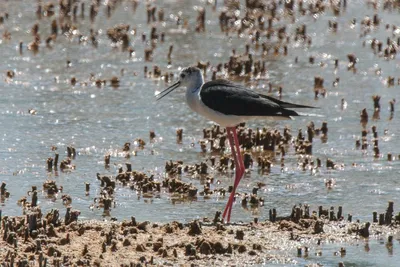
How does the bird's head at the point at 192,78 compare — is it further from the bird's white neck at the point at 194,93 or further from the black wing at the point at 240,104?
the black wing at the point at 240,104

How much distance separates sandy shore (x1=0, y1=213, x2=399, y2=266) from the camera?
781cm

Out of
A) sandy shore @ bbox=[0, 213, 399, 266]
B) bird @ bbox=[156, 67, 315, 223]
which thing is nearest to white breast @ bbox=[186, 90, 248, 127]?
bird @ bbox=[156, 67, 315, 223]

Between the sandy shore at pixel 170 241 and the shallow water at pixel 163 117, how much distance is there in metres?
0.37

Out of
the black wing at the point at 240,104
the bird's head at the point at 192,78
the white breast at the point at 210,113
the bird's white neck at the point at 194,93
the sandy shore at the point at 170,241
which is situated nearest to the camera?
the sandy shore at the point at 170,241

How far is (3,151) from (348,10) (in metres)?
12.2

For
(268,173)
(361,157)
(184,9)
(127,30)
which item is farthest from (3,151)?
(184,9)

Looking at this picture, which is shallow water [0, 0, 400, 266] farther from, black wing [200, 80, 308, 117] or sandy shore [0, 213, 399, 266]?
black wing [200, 80, 308, 117]

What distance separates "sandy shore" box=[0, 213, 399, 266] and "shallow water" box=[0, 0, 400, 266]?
1.21 feet

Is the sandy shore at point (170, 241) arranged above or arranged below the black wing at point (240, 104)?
below

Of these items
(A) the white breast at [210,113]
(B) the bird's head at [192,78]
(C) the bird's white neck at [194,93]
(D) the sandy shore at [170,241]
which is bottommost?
(D) the sandy shore at [170,241]

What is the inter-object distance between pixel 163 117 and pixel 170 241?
220 inches

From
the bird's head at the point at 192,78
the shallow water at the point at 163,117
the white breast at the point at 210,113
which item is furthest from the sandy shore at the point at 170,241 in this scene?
the bird's head at the point at 192,78

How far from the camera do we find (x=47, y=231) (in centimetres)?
827

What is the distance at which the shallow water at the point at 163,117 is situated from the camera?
10.0 metres
